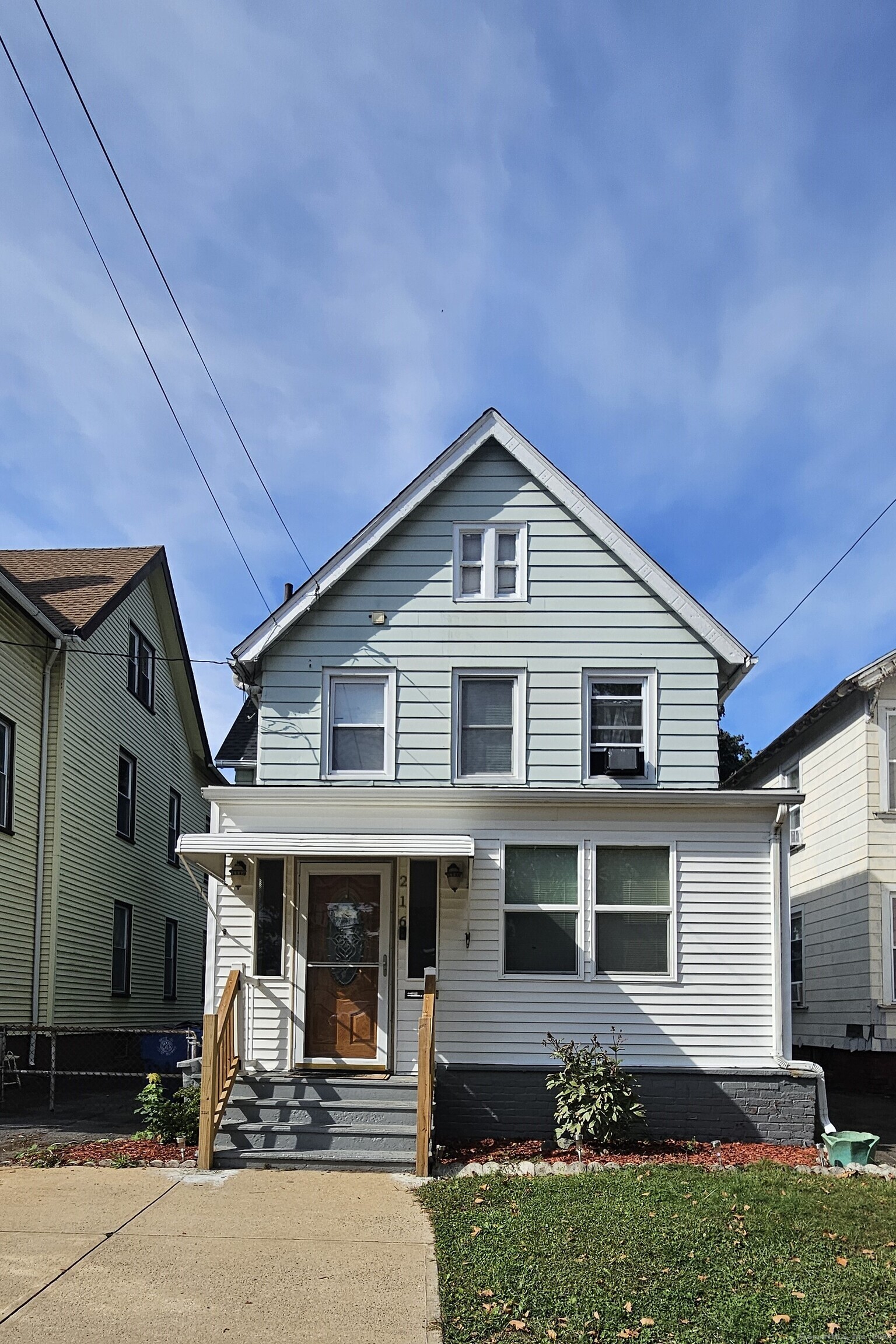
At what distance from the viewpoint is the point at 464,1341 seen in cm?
634

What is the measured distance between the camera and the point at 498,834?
507 inches

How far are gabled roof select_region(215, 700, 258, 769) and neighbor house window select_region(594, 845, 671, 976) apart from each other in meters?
6.54

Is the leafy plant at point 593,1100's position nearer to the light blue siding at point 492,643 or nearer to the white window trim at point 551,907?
the white window trim at point 551,907

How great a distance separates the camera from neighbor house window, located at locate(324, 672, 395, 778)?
13922 mm

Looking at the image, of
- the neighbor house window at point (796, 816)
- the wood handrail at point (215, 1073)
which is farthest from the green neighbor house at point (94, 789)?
the neighbor house window at point (796, 816)

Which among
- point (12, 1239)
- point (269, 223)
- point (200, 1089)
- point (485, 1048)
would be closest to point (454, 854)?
point (485, 1048)

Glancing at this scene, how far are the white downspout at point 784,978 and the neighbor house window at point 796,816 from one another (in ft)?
26.3

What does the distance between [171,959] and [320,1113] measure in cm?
1304

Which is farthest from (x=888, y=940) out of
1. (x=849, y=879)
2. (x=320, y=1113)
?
(x=320, y=1113)

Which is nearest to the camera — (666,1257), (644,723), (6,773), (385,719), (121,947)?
(666,1257)

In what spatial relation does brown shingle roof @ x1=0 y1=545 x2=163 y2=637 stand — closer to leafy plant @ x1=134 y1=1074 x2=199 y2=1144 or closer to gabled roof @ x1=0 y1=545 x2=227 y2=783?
gabled roof @ x1=0 y1=545 x2=227 y2=783

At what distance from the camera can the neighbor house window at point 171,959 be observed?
23375 millimetres

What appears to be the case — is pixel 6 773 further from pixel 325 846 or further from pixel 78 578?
pixel 325 846

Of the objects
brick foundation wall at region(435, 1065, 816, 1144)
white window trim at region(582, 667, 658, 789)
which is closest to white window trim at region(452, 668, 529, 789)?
white window trim at region(582, 667, 658, 789)
